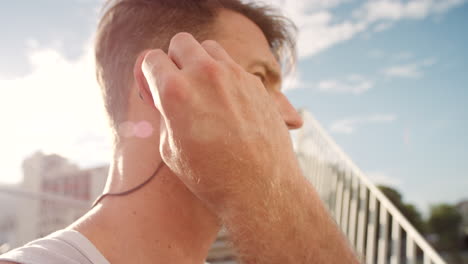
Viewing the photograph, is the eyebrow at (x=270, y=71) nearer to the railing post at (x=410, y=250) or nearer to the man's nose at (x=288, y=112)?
the man's nose at (x=288, y=112)

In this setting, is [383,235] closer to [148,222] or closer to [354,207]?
[354,207]

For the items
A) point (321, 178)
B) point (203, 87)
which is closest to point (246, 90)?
point (203, 87)

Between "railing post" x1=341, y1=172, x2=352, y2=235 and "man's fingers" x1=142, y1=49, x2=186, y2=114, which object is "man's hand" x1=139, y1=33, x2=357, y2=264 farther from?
"railing post" x1=341, y1=172, x2=352, y2=235

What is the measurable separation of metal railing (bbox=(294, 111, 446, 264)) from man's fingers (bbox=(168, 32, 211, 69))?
84.2 inches

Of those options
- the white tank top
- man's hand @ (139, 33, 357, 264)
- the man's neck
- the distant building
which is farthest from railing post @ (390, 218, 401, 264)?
the distant building

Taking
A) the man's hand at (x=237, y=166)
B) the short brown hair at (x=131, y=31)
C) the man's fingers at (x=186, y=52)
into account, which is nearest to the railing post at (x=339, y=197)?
the short brown hair at (x=131, y=31)

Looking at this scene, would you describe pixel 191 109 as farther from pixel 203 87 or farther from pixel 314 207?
pixel 314 207

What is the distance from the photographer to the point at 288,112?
3.71 ft

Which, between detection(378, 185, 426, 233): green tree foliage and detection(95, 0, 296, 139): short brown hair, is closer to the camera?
detection(95, 0, 296, 139): short brown hair

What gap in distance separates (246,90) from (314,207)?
10.2 inches

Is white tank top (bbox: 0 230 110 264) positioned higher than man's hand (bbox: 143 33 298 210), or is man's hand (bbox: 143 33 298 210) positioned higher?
man's hand (bbox: 143 33 298 210)

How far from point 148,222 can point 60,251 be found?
0.78ft

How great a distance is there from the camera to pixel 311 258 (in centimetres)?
54

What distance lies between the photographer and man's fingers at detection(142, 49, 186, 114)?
1.83 ft
